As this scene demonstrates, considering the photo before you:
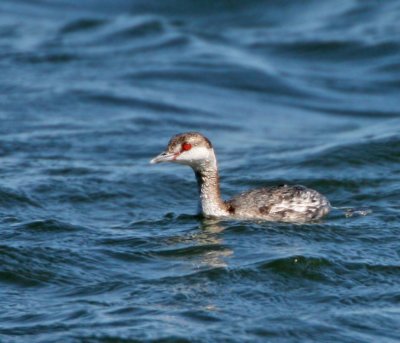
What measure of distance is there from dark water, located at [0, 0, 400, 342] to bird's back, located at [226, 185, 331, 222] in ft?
0.53

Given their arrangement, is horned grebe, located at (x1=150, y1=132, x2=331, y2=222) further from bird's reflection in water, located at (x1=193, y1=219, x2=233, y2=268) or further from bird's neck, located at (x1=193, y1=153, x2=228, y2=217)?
bird's reflection in water, located at (x1=193, y1=219, x2=233, y2=268)

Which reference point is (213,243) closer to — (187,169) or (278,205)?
(278,205)

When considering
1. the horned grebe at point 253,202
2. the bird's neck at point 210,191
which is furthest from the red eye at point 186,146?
the bird's neck at point 210,191

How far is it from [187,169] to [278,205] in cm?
361

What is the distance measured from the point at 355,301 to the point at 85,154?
286 inches

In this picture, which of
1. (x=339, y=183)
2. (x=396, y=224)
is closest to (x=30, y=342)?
(x=396, y=224)

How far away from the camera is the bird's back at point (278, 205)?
13836 millimetres

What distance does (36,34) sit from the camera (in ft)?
88.3

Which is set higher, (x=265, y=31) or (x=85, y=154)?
(x=265, y=31)

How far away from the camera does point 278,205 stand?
1389 centimetres

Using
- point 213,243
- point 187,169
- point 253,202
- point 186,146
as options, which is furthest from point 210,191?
point 187,169

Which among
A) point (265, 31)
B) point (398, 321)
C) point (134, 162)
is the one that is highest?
point (265, 31)

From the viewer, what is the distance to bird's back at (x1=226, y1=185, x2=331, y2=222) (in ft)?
45.4

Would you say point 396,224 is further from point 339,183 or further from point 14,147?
point 14,147
